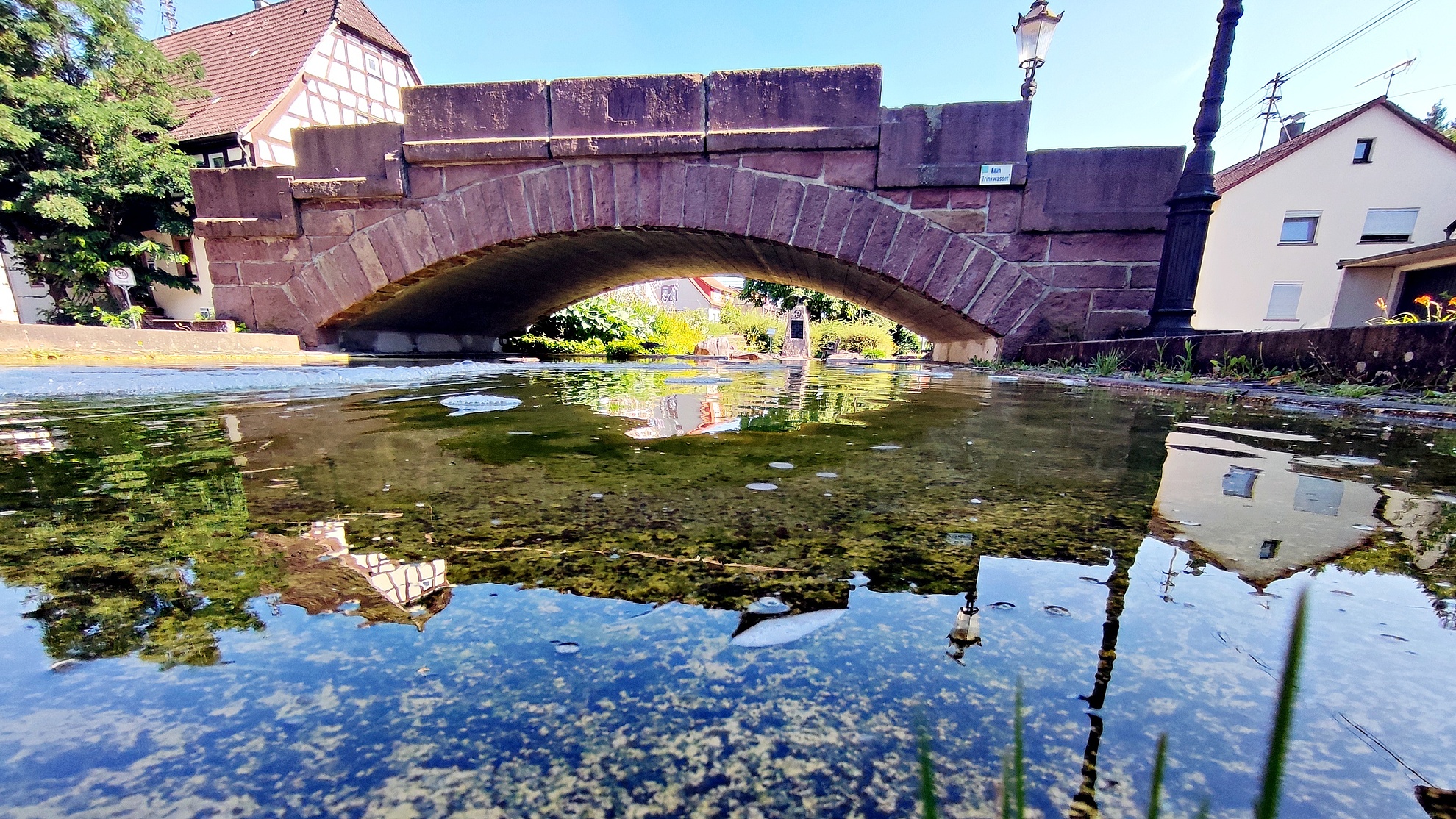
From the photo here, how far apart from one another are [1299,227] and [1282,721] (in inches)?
894

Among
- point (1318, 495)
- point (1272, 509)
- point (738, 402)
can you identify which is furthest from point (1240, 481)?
point (738, 402)

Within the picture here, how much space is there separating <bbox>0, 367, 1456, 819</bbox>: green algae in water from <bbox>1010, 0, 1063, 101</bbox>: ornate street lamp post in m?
6.59

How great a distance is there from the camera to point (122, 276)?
12578mm

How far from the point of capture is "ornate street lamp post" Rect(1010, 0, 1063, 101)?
19.9 feet

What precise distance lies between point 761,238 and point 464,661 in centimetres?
539

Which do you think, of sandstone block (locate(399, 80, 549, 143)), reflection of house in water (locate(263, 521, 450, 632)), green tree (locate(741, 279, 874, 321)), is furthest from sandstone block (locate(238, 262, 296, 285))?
green tree (locate(741, 279, 874, 321))

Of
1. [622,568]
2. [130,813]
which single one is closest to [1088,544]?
[622,568]

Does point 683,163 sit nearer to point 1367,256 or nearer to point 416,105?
point 416,105

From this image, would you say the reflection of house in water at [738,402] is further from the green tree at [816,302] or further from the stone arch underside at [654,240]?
the green tree at [816,302]

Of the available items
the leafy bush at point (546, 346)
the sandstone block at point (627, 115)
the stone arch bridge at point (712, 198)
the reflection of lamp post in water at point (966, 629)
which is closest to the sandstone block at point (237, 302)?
the stone arch bridge at point (712, 198)

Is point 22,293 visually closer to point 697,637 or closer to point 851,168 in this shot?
point 851,168

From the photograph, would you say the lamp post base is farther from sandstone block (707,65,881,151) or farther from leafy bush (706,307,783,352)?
leafy bush (706,307,783,352)

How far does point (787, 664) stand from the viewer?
0.52 m

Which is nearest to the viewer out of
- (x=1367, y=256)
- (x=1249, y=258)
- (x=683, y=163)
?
(x=683, y=163)
